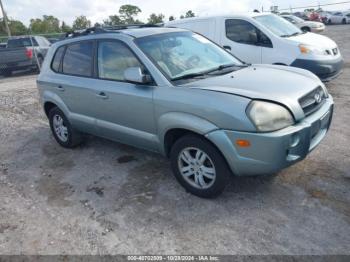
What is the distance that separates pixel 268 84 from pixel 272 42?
4208 millimetres

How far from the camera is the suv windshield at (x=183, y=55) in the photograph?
12.2ft

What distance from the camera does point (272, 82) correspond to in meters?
3.44

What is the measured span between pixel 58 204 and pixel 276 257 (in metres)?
2.36

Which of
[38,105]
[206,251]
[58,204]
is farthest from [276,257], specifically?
[38,105]

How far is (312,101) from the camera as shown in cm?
340

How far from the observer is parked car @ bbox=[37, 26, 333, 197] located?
3.02m

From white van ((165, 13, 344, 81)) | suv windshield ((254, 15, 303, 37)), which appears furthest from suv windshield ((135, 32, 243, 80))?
suv windshield ((254, 15, 303, 37))

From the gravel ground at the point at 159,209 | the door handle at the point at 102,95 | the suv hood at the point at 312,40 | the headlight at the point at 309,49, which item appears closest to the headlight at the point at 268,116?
the gravel ground at the point at 159,209

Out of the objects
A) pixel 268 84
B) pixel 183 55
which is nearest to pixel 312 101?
pixel 268 84

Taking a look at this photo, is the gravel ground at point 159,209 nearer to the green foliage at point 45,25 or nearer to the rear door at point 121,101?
the rear door at point 121,101

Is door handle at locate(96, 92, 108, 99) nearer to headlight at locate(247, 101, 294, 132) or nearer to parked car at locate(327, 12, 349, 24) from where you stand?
headlight at locate(247, 101, 294, 132)

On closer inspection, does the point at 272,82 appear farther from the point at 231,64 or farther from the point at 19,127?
the point at 19,127

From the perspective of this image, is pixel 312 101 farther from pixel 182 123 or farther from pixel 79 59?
pixel 79 59

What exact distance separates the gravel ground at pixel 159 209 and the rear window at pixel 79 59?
4.13 ft
